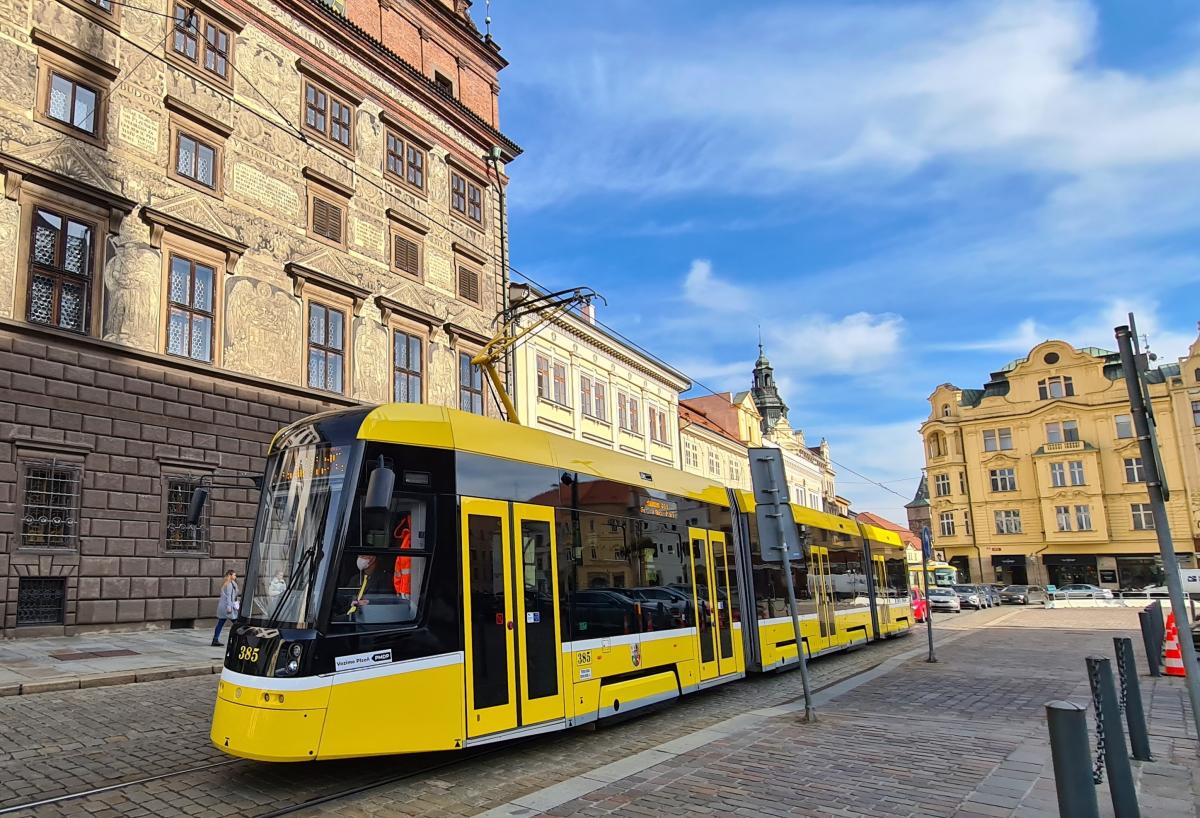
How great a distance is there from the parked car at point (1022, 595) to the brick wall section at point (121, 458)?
45.1 metres

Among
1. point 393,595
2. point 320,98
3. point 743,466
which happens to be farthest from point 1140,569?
point 393,595

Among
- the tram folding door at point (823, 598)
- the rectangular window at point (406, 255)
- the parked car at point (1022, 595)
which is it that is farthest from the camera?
the parked car at point (1022, 595)

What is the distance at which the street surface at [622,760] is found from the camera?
19.7 feet

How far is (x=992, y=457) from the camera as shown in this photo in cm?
6222

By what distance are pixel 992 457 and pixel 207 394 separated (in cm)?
5872

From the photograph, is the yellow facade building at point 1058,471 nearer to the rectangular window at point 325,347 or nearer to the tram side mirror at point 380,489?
the rectangular window at point 325,347

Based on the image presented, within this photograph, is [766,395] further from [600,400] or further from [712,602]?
[712,602]

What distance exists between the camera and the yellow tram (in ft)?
21.0

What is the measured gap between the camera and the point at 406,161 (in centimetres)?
2517

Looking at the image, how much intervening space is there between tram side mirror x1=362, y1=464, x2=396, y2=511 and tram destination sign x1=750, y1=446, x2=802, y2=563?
15.5ft

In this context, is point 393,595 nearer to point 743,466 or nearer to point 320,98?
point 320,98

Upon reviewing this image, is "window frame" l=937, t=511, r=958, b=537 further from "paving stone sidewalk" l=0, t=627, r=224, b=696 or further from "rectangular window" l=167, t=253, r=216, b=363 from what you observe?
"paving stone sidewalk" l=0, t=627, r=224, b=696

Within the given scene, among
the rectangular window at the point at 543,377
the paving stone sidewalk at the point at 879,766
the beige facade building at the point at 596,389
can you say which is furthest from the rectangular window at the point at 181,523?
the rectangular window at the point at 543,377

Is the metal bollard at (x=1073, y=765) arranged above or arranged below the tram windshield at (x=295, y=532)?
below
